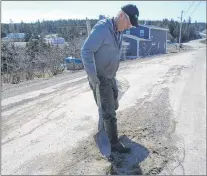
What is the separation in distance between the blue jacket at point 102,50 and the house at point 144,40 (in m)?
35.8

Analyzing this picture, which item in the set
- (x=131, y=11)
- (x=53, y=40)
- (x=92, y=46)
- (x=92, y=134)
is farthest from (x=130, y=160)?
(x=53, y=40)

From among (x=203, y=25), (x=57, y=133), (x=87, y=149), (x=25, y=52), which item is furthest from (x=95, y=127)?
(x=203, y=25)

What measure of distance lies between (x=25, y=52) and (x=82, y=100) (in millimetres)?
9440

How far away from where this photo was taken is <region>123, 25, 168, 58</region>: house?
135 feet

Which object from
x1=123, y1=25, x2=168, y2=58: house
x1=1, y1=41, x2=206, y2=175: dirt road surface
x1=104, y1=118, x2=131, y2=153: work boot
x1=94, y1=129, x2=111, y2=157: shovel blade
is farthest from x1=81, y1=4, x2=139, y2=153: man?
x1=123, y1=25, x2=168, y2=58: house

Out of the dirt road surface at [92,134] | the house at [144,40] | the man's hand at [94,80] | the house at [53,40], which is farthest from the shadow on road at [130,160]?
the house at [144,40]

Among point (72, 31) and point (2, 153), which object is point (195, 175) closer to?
point (2, 153)

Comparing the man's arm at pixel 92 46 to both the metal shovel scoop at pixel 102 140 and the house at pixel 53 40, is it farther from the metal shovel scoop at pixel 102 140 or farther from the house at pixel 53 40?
the house at pixel 53 40

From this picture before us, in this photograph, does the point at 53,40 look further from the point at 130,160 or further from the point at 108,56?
the point at 130,160

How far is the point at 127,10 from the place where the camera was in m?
4.01

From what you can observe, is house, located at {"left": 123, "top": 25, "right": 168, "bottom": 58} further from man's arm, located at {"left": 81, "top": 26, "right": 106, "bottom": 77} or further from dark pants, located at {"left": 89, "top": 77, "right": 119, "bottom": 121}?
man's arm, located at {"left": 81, "top": 26, "right": 106, "bottom": 77}

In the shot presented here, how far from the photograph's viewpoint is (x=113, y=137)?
4.32 metres

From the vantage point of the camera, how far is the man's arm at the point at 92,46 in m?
3.89

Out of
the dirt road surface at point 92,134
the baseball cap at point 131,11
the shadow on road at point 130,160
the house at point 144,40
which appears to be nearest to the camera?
the shadow on road at point 130,160
